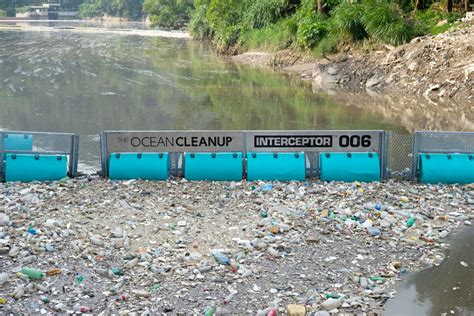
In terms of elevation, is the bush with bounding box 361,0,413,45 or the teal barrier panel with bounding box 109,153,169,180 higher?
the bush with bounding box 361,0,413,45

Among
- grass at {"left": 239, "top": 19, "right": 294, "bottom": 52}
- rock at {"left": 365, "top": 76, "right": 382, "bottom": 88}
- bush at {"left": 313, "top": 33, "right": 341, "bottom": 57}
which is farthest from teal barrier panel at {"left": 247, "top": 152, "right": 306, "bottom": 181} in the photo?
grass at {"left": 239, "top": 19, "right": 294, "bottom": 52}

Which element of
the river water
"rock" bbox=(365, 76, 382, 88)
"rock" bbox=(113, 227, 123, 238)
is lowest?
"rock" bbox=(113, 227, 123, 238)

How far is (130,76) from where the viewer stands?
1153 inches


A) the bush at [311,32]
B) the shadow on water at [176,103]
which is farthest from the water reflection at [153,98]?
the bush at [311,32]

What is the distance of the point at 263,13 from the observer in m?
40.8

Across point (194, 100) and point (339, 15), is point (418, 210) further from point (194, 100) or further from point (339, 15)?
point (339, 15)

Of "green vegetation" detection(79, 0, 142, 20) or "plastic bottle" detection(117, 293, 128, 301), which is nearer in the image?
"plastic bottle" detection(117, 293, 128, 301)

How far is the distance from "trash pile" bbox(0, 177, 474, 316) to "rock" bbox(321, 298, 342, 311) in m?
0.02

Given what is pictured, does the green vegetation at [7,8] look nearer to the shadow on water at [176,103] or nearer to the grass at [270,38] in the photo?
the grass at [270,38]

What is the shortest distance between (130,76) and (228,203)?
68.8ft

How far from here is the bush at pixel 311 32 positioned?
32125 millimetres

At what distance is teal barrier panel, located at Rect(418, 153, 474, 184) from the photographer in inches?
418

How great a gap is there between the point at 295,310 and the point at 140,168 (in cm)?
506

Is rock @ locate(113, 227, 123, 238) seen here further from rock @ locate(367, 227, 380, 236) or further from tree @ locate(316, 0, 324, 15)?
tree @ locate(316, 0, 324, 15)
